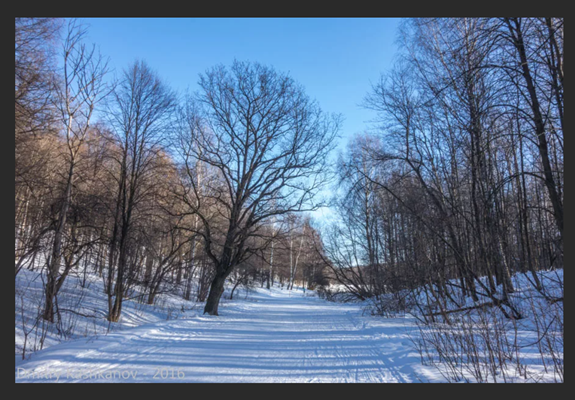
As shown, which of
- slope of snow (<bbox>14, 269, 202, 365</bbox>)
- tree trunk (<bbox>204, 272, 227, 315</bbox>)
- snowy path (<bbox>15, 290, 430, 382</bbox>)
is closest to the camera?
snowy path (<bbox>15, 290, 430, 382</bbox>)

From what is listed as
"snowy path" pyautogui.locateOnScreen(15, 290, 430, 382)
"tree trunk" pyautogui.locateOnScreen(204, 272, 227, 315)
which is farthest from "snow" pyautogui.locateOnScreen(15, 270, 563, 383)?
"tree trunk" pyautogui.locateOnScreen(204, 272, 227, 315)

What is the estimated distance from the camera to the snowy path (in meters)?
4.39

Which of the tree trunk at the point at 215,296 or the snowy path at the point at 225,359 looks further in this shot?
the tree trunk at the point at 215,296

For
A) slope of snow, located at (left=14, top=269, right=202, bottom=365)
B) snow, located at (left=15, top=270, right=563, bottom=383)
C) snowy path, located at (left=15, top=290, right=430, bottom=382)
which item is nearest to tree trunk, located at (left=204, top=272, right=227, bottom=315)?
slope of snow, located at (left=14, top=269, right=202, bottom=365)

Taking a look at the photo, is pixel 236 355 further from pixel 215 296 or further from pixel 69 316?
pixel 215 296

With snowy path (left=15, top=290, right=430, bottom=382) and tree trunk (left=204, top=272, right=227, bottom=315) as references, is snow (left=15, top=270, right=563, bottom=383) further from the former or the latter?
tree trunk (left=204, top=272, right=227, bottom=315)

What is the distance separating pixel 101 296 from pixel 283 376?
12463 millimetres

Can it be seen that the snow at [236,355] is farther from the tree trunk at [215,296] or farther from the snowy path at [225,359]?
the tree trunk at [215,296]

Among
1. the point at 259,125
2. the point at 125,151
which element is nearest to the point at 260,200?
the point at 259,125

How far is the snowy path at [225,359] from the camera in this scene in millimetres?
4391

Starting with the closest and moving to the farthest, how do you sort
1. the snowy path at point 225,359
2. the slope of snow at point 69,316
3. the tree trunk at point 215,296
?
1. the snowy path at point 225,359
2. the slope of snow at point 69,316
3. the tree trunk at point 215,296

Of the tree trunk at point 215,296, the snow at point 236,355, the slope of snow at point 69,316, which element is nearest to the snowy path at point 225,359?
the snow at point 236,355

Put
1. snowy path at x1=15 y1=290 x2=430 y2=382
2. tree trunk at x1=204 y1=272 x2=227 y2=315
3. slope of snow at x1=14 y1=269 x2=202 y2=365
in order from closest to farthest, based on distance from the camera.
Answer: snowy path at x1=15 y1=290 x2=430 y2=382
slope of snow at x1=14 y1=269 x2=202 y2=365
tree trunk at x1=204 y1=272 x2=227 y2=315

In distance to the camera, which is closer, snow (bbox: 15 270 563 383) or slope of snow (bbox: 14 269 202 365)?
snow (bbox: 15 270 563 383)
